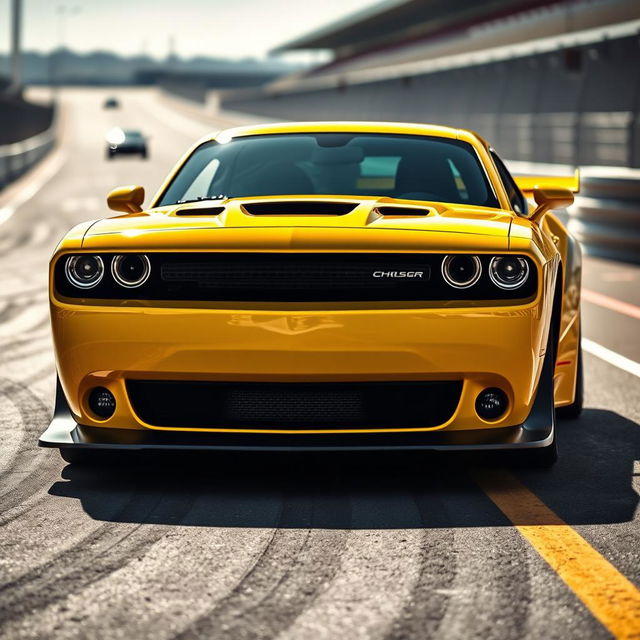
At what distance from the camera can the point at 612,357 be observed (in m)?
8.36

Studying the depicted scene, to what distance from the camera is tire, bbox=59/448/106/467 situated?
4.99 meters

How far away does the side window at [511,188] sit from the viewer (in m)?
6.27

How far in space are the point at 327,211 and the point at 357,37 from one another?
9953 cm

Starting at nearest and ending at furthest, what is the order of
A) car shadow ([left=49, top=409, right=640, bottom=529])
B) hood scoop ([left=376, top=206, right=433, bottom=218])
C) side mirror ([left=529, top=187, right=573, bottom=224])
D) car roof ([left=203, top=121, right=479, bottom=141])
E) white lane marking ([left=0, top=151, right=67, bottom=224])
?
car shadow ([left=49, top=409, right=640, bottom=529])
hood scoop ([left=376, top=206, right=433, bottom=218])
side mirror ([left=529, top=187, right=573, bottom=224])
car roof ([left=203, top=121, right=479, bottom=141])
white lane marking ([left=0, top=151, right=67, bottom=224])

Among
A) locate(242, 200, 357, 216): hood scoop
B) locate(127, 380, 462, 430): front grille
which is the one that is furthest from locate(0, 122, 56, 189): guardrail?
locate(127, 380, 462, 430): front grille

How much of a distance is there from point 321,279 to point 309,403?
44 cm

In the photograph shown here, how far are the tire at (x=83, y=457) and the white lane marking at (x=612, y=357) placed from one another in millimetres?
3705

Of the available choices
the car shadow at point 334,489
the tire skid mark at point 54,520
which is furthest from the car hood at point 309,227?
the tire skid mark at point 54,520

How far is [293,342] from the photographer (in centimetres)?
454

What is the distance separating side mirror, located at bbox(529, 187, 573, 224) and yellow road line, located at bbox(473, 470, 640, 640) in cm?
122

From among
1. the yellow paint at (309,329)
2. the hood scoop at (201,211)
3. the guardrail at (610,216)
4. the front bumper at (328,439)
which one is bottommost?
the guardrail at (610,216)

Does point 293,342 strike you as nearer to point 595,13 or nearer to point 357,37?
point 595,13

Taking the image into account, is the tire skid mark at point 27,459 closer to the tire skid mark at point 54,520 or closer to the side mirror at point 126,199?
the tire skid mark at point 54,520

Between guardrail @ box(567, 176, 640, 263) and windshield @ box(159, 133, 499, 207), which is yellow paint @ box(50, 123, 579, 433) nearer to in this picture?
windshield @ box(159, 133, 499, 207)
